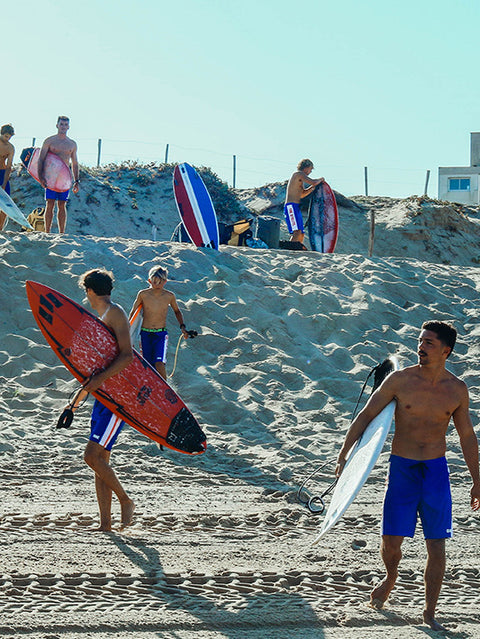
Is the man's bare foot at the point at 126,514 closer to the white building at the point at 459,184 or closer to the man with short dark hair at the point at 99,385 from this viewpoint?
the man with short dark hair at the point at 99,385

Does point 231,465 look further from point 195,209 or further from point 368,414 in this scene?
point 195,209

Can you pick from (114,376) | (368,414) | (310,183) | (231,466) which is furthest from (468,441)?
(310,183)

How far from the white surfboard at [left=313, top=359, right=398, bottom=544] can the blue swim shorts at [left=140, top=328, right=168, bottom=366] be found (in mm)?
3047

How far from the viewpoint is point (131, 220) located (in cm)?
1900

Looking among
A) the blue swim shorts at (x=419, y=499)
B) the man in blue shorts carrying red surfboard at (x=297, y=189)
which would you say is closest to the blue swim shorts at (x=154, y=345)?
the blue swim shorts at (x=419, y=499)

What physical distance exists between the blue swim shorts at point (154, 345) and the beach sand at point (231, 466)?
670 mm

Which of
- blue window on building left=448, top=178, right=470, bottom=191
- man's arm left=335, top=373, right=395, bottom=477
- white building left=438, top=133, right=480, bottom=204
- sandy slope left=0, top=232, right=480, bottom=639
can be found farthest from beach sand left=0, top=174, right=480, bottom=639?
blue window on building left=448, top=178, right=470, bottom=191

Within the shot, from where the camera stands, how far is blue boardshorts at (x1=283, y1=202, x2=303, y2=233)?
1058cm

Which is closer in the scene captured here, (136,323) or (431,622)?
(431,622)

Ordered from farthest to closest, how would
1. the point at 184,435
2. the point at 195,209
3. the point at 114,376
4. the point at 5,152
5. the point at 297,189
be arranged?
the point at 297,189 < the point at 195,209 < the point at 5,152 < the point at 184,435 < the point at 114,376

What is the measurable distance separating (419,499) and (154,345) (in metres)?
3.48

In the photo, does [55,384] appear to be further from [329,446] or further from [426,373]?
[426,373]

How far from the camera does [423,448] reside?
345 cm

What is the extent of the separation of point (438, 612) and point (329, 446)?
10.3 feet
